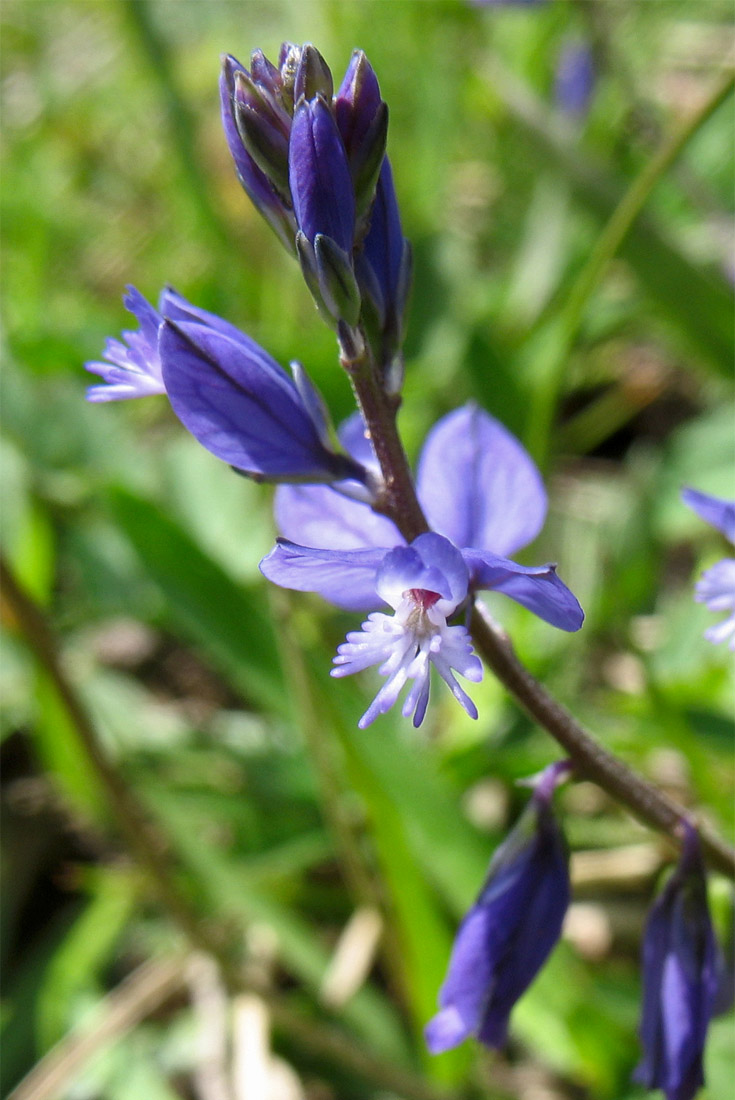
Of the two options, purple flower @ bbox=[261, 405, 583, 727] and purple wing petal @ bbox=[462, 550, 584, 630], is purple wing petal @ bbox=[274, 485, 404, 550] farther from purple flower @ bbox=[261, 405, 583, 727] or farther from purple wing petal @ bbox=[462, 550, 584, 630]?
purple wing petal @ bbox=[462, 550, 584, 630]

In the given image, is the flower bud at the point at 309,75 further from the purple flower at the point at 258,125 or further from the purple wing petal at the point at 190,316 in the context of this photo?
the purple wing petal at the point at 190,316

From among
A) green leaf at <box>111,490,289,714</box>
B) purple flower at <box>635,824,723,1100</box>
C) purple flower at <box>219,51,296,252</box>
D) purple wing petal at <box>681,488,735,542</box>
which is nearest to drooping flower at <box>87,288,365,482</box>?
purple flower at <box>219,51,296,252</box>

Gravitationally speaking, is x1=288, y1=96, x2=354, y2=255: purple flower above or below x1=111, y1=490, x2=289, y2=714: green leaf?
above

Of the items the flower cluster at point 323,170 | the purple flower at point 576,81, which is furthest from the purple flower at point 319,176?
the purple flower at point 576,81

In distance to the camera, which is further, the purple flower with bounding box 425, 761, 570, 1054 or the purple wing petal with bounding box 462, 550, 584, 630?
the purple flower with bounding box 425, 761, 570, 1054

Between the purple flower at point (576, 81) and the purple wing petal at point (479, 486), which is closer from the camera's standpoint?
the purple wing petal at point (479, 486)

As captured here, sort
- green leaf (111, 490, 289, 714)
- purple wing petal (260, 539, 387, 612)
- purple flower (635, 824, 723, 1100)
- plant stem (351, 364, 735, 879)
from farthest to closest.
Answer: green leaf (111, 490, 289, 714)
purple flower (635, 824, 723, 1100)
plant stem (351, 364, 735, 879)
purple wing petal (260, 539, 387, 612)

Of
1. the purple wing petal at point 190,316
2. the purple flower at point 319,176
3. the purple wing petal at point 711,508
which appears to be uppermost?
the purple flower at point 319,176

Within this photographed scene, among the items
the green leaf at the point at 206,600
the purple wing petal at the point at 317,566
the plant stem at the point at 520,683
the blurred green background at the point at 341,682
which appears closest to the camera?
the purple wing petal at the point at 317,566
